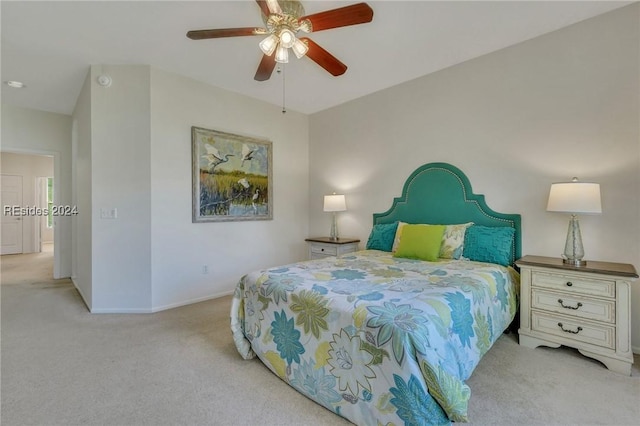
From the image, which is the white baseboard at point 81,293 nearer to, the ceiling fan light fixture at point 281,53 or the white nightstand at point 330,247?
the white nightstand at point 330,247

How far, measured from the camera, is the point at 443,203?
3377mm

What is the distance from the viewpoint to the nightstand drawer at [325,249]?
401cm

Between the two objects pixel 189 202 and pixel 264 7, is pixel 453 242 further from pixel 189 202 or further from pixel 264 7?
pixel 189 202

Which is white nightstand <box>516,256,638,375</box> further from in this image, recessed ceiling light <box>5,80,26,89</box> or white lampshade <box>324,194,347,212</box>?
recessed ceiling light <box>5,80,26,89</box>

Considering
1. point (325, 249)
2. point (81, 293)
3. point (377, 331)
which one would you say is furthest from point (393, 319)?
point (81, 293)

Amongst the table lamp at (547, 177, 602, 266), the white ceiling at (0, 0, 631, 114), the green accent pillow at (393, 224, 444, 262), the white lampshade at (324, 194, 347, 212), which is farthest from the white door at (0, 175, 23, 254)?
the table lamp at (547, 177, 602, 266)

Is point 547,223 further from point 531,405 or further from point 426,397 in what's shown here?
point 426,397

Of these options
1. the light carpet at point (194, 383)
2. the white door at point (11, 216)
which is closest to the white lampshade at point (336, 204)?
the light carpet at point (194, 383)

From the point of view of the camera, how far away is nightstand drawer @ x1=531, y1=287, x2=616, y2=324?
2104mm

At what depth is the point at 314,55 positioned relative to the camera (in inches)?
88.7

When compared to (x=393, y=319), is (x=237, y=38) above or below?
above

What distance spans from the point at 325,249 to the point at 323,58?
2.53 m

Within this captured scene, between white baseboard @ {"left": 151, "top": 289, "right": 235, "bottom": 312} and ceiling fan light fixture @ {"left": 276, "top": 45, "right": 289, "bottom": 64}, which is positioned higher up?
ceiling fan light fixture @ {"left": 276, "top": 45, "right": 289, "bottom": 64}

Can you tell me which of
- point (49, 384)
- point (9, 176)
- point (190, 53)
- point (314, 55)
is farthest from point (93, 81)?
point (9, 176)
